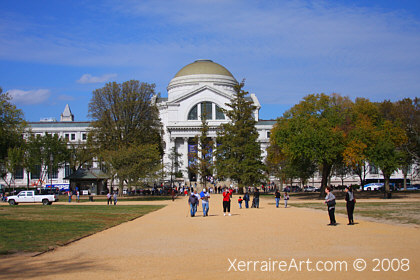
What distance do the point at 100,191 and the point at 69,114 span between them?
280 feet

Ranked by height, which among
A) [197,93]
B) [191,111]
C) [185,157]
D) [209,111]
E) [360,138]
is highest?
[197,93]

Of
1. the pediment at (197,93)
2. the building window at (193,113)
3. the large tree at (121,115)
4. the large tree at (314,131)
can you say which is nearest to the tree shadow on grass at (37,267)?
the large tree at (314,131)

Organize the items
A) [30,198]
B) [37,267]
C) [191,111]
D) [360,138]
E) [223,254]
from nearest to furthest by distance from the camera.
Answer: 1. [37,267]
2. [223,254]
3. [30,198]
4. [360,138]
5. [191,111]

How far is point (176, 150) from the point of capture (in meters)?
107

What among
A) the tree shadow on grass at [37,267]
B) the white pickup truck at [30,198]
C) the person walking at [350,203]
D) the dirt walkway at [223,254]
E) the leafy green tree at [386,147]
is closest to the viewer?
the dirt walkway at [223,254]

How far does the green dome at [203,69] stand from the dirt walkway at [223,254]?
99.1 metres

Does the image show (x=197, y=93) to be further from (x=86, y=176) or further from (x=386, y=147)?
(x=386, y=147)

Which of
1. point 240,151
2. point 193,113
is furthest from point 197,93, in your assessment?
point 240,151

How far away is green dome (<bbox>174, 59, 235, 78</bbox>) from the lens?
118938mm

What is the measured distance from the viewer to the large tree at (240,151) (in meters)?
69.1

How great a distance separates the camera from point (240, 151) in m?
71.1

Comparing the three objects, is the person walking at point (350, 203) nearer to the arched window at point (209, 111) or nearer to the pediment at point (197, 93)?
the pediment at point (197, 93)

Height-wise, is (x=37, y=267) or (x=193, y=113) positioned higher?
(x=193, y=113)

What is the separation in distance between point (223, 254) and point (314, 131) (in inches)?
1584
